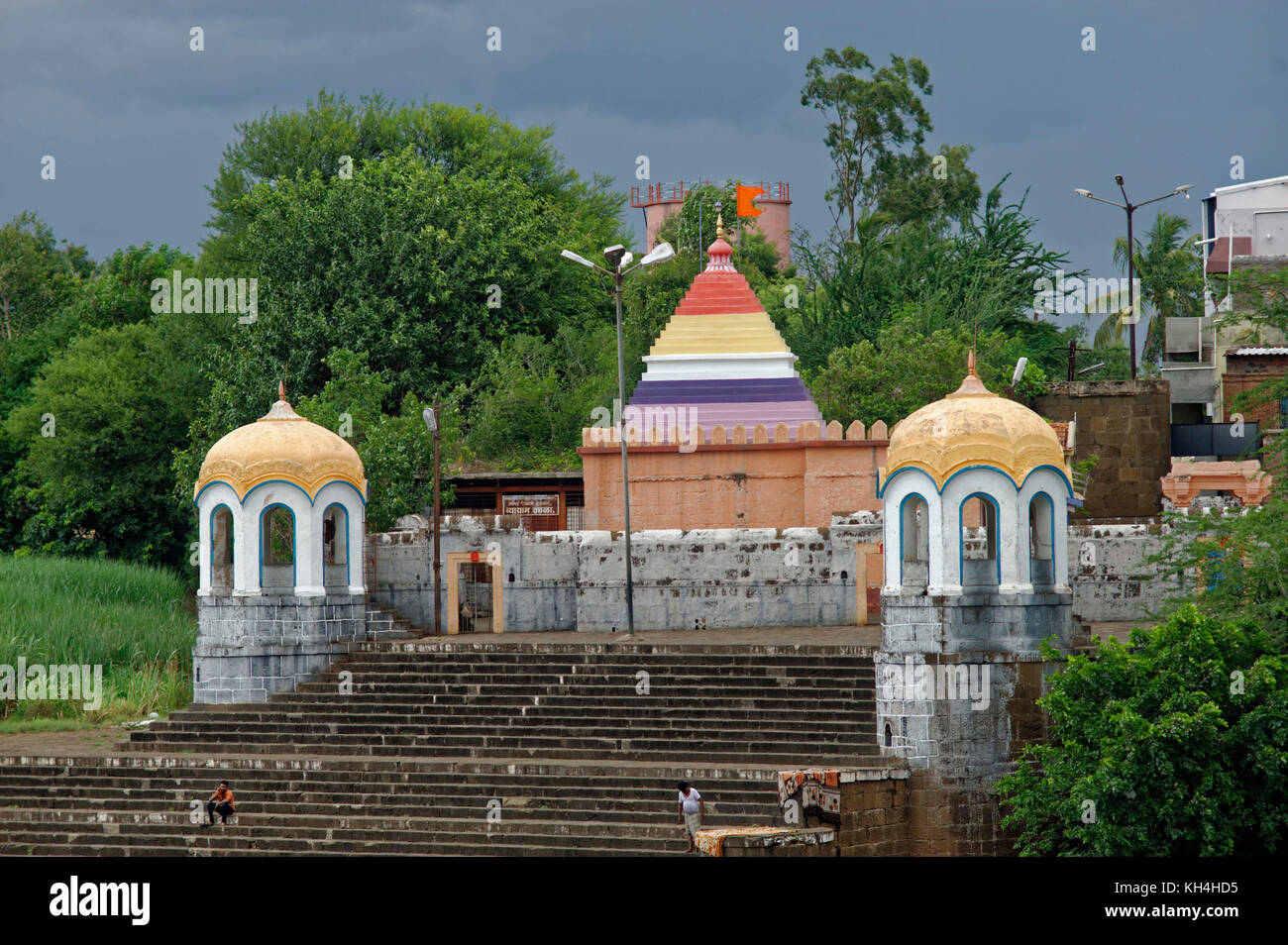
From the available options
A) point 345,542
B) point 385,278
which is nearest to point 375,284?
point 385,278

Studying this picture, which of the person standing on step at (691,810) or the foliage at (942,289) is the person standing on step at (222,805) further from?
the foliage at (942,289)

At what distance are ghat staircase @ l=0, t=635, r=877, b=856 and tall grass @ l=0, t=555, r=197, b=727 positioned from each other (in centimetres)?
421

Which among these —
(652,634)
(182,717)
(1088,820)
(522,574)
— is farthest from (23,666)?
(1088,820)

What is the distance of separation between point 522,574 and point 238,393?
15.8m

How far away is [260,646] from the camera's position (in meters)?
25.5

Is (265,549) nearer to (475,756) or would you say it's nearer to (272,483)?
(272,483)

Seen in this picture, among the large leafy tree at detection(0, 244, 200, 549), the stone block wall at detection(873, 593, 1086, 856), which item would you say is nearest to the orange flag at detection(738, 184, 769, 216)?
the large leafy tree at detection(0, 244, 200, 549)

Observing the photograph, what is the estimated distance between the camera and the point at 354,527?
26.7 meters

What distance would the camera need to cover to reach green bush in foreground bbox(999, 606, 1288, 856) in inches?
740

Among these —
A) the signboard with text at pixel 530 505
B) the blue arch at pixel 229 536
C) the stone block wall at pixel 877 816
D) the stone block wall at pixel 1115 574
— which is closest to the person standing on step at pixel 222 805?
the blue arch at pixel 229 536

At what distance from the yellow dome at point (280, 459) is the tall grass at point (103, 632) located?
15.3ft

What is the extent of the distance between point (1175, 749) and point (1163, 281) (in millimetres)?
36215

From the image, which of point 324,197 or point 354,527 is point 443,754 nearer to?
point 354,527

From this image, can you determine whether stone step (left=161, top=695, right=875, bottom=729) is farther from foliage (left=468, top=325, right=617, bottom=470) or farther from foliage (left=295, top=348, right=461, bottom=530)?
foliage (left=468, top=325, right=617, bottom=470)
